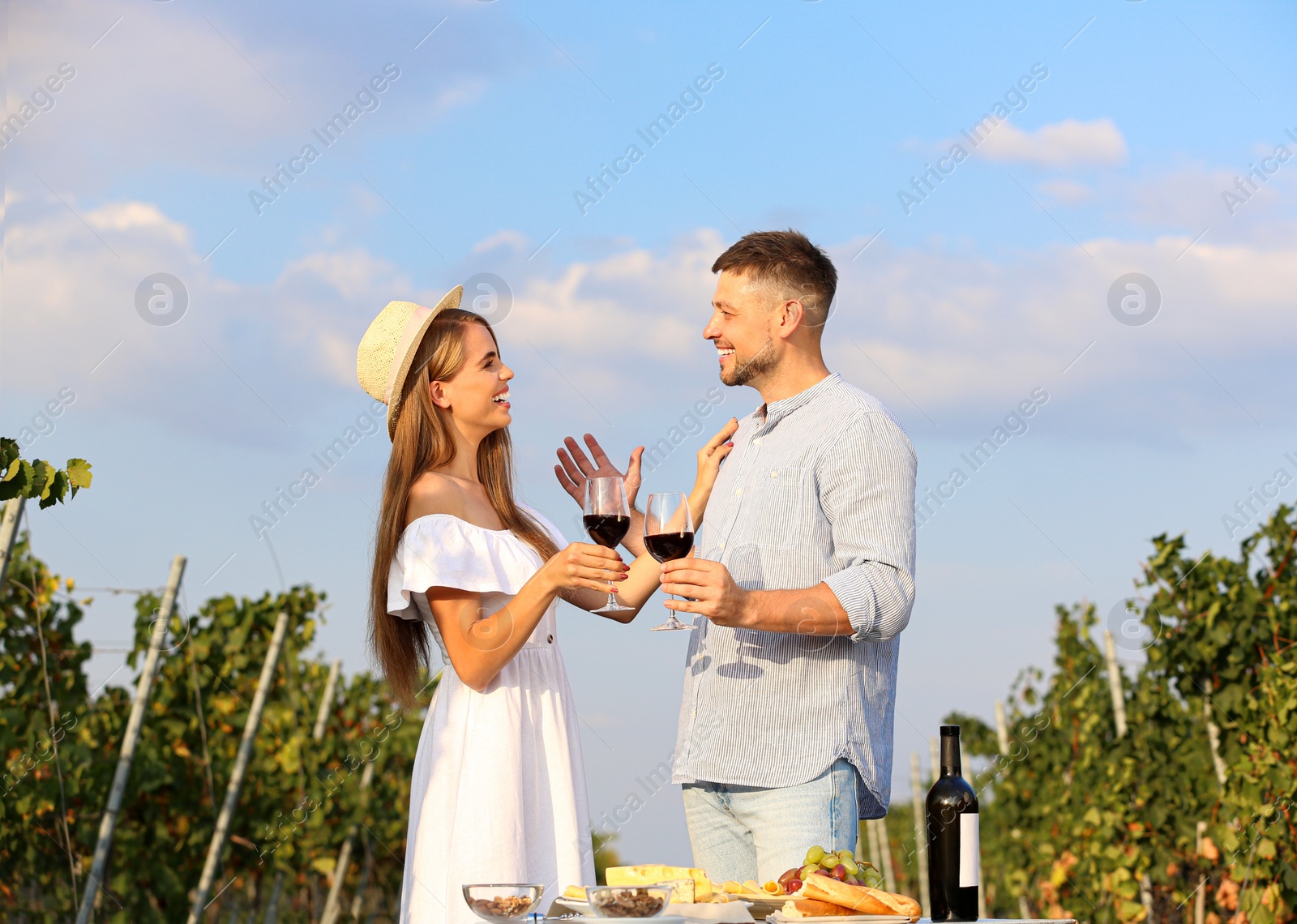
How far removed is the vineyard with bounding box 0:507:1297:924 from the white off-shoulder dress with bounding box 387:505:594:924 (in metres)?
2.46

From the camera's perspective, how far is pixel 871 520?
109 inches

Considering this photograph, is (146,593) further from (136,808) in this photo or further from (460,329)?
(460,329)

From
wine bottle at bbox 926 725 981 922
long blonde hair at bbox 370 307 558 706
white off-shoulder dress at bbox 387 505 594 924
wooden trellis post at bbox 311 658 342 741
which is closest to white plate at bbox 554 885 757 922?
wine bottle at bbox 926 725 981 922

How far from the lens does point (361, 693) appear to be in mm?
10766

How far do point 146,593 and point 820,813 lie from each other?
15.4 feet

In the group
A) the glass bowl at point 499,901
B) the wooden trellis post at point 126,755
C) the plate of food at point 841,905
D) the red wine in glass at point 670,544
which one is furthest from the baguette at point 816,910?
the wooden trellis post at point 126,755

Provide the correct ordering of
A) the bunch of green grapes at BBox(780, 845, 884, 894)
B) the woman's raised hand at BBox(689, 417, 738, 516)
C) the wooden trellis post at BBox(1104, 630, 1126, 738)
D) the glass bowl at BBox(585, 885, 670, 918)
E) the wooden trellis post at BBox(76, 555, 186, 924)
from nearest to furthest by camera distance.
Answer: the glass bowl at BBox(585, 885, 670, 918), the bunch of green grapes at BBox(780, 845, 884, 894), the woman's raised hand at BBox(689, 417, 738, 516), the wooden trellis post at BBox(76, 555, 186, 924), the wooden trellis post at BBox(1104, 630, 1126, 738)

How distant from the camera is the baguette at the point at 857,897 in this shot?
212 cm

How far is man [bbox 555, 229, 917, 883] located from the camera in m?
2.64

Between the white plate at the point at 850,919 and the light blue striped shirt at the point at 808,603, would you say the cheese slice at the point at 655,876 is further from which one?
the light blue striped shirt at the point at 808,603

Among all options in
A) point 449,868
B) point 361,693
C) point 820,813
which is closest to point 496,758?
point 449,868

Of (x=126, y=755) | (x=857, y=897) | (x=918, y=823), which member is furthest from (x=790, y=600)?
(x=918, y=823)

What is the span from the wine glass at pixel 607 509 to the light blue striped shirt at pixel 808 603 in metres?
0.40

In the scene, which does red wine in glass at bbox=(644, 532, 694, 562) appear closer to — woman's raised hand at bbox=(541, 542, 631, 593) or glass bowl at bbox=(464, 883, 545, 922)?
woman's raised hand at bbox=(541, 542, 631, 593)
